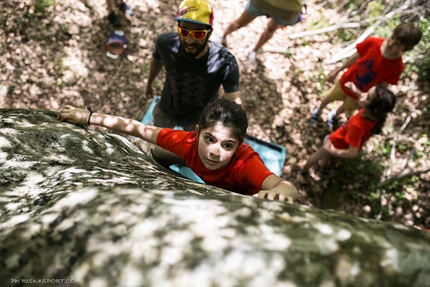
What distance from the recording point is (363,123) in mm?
3842

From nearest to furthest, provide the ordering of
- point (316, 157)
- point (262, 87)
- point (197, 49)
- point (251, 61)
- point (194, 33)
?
point (194, 33)
point (197, 49)
point (316, 157)
point (262, 87)
point (251, 61)

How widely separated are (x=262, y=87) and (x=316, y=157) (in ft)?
6.37

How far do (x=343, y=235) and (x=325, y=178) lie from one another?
412 centimetres

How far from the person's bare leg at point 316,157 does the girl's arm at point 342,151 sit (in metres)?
0.16

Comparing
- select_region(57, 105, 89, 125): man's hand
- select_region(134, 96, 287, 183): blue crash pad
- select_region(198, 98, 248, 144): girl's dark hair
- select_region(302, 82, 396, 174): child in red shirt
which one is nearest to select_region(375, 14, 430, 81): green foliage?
select_region(302, 82, 396, 174): child in red shirt

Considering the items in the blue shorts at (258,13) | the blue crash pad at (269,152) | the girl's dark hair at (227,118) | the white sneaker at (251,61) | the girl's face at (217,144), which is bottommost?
the blue crash pad at (269,152)

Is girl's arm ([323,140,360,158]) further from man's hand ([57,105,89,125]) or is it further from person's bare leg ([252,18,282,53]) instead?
man's hand ([57,105,89,125])

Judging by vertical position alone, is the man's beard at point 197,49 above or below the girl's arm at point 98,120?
above

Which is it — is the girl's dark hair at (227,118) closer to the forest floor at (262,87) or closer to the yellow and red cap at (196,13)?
the yellow and red cap at (196,13)

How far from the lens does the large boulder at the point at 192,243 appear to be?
110 cm

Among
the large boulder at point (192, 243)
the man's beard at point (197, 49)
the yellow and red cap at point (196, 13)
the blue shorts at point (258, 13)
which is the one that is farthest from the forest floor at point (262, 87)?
the large boulder at point (192, 243)

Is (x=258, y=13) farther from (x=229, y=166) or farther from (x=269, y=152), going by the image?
(x=229, y=166)

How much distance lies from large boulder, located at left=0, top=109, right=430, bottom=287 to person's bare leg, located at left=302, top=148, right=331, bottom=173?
3.32m

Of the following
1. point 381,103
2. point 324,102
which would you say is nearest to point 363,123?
point 381,103
